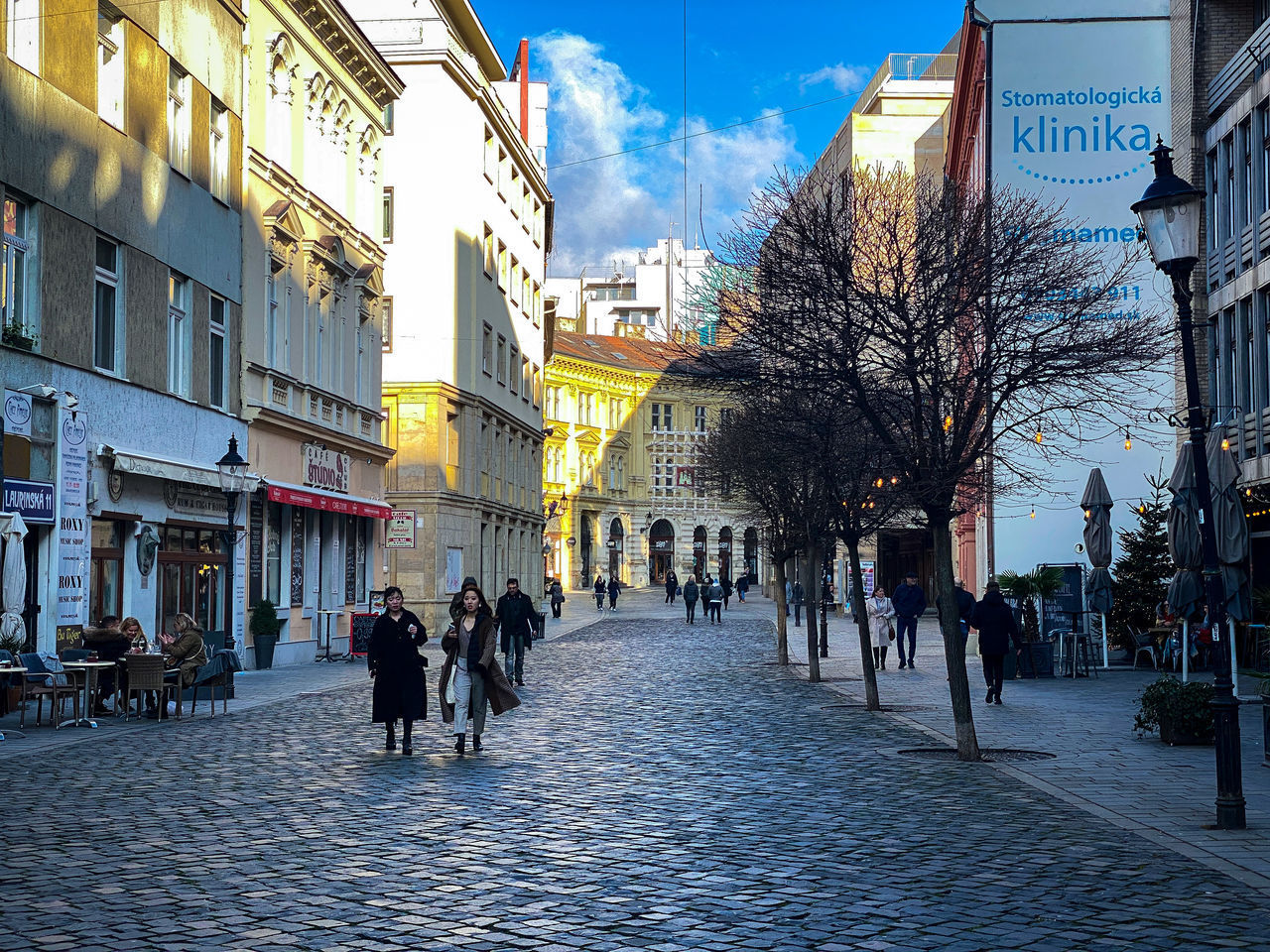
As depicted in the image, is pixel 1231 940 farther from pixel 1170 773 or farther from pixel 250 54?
pixel 250 54

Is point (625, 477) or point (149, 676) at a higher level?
point (625, 477)

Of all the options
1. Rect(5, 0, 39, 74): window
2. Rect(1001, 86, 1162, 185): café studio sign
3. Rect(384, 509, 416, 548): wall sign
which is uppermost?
Rect(1001, 86, 1162, 185): café studio sign

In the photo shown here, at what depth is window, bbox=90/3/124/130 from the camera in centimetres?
2339

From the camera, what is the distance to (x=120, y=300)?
24000 millimetres

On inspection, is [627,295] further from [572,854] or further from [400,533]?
[572,854]

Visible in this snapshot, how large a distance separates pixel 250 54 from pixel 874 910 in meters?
26.4

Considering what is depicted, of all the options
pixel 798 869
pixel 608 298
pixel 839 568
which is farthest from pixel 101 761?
pixel 608 298

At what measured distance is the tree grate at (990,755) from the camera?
15172mm

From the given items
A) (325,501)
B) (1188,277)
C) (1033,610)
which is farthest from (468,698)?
(325,501)

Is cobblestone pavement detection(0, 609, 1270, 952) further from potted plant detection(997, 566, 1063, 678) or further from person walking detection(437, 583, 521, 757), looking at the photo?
potted plant detection(997, 566, 1063, 678)

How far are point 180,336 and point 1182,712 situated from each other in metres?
18.0

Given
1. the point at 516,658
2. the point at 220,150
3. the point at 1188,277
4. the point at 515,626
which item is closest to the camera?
the point at 1188,277

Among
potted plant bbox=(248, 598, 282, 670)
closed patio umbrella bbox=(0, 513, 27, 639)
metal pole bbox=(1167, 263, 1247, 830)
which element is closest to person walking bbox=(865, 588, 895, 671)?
potted plant bbox=(248, 598, 282, 670)

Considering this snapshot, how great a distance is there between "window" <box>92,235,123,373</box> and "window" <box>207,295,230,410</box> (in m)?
4.36
